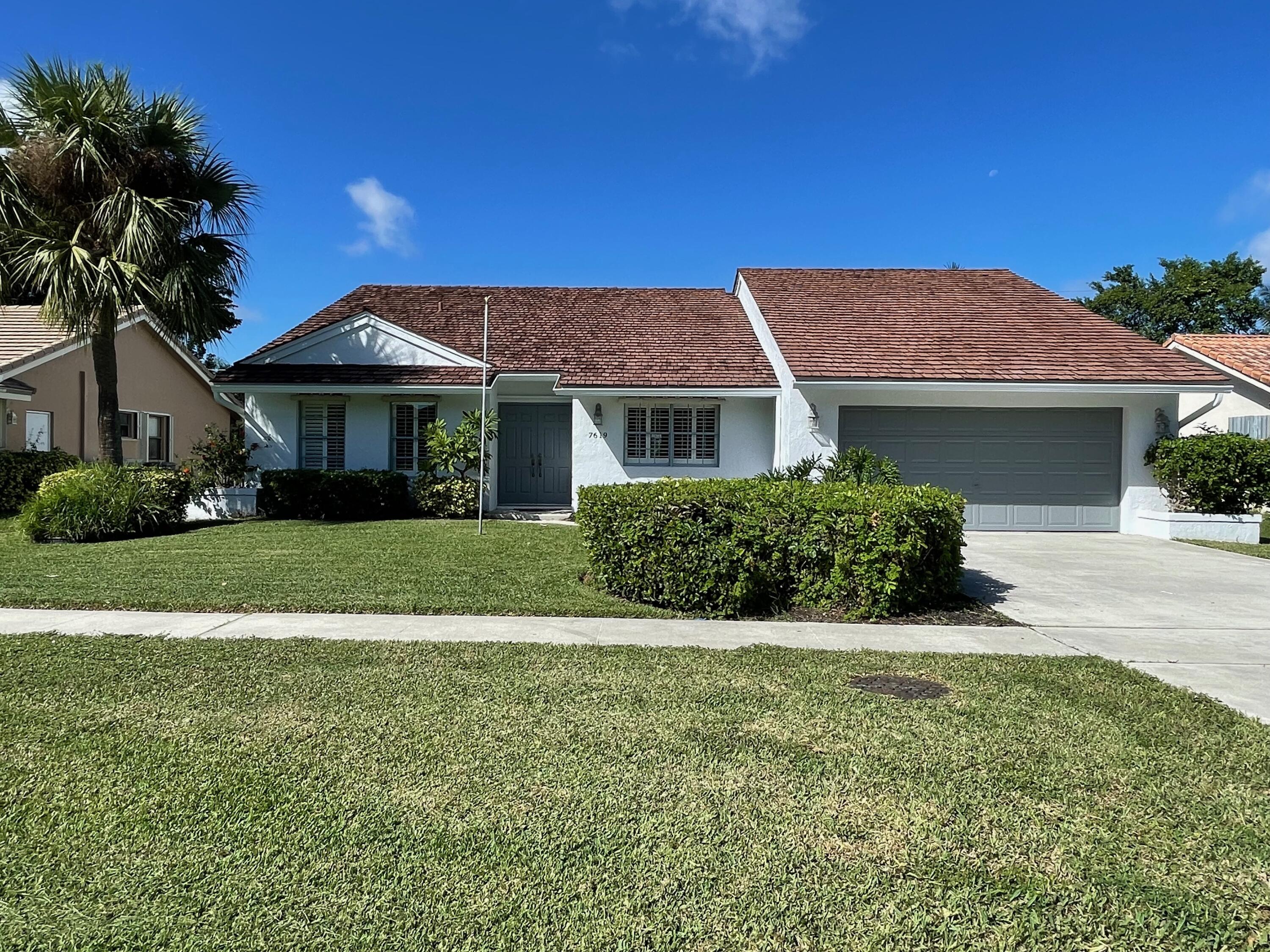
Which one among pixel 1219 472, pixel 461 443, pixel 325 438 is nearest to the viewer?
pixel 1219 472

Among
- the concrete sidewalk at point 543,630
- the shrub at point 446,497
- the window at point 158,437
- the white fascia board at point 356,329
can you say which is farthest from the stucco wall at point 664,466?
the window at point 158,437

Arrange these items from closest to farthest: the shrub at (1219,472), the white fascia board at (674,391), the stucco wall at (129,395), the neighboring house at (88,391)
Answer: the shrub at (1219,472) < the white fascia board at (674,391) < the neighboring house at (88,391) < the stucco wall at (129,395)

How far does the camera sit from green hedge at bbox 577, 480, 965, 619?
6.63 metres

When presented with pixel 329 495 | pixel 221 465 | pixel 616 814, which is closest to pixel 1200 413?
pixel 616 814

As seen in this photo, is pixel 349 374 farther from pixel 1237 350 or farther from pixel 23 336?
pixel 1237 350

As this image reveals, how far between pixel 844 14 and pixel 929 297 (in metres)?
6.72

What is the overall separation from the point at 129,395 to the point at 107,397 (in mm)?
7465

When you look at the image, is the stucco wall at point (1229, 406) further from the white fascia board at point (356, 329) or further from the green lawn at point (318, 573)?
the white fascia board at point (356, 329)

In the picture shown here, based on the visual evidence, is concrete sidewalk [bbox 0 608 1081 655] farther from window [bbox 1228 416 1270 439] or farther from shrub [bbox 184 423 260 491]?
window [bbox 1228 416 1270 439]

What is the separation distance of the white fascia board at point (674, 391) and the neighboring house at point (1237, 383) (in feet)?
37.7

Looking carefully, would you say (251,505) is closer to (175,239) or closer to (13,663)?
(175,239)

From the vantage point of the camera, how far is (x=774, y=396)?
46.1 ft

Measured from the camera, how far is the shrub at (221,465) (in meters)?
14.1

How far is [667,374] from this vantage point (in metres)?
14.4
